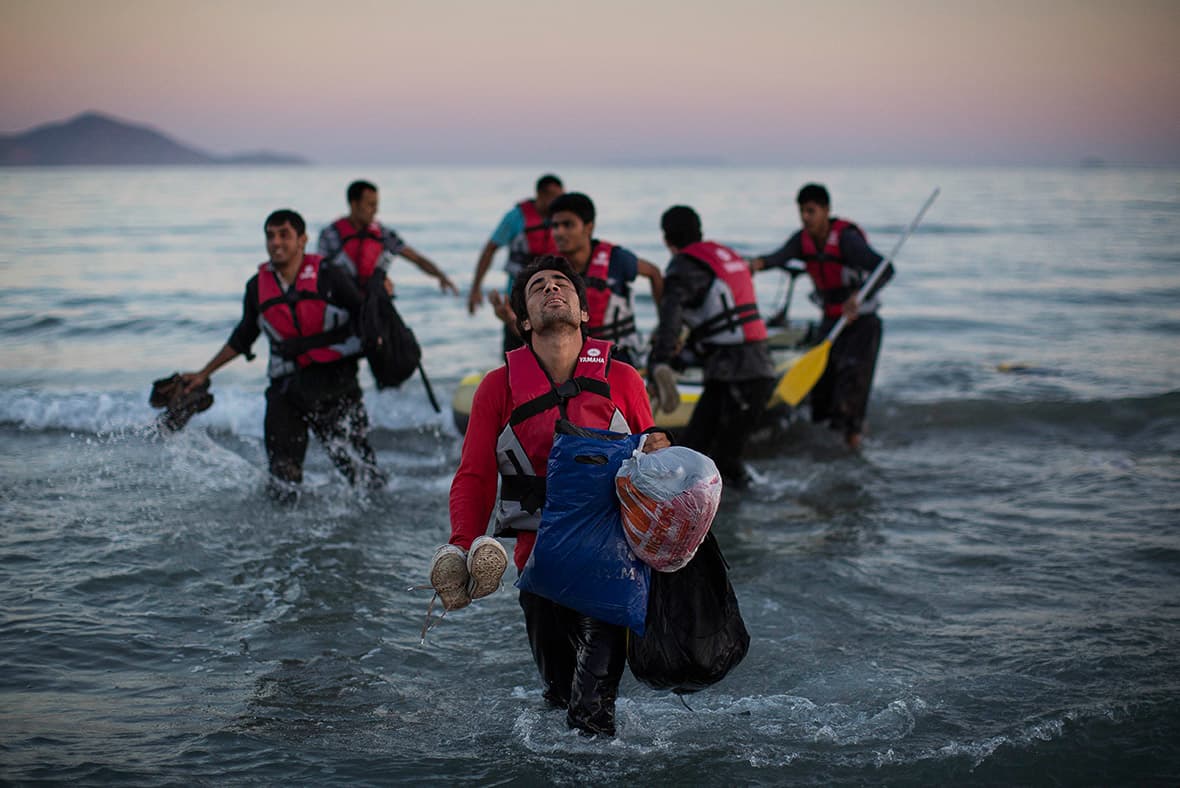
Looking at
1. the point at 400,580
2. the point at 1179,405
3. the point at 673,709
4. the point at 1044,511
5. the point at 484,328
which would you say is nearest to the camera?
the point at 673,709

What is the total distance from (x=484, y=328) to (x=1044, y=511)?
11655mm

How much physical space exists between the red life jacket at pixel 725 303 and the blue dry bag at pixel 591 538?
12.6 ft

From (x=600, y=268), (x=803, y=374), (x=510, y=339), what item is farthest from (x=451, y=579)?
(x=803, y=374)

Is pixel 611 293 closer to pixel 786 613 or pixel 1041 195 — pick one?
pixel 786 613

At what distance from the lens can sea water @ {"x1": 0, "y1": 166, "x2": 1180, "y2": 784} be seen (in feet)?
13.1

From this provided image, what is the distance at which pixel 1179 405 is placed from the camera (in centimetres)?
1106

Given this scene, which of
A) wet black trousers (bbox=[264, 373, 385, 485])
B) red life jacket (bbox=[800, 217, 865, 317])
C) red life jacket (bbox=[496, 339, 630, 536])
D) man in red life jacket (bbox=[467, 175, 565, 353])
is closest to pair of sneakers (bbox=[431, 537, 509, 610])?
red life jacket (bbox=[496, 339, 630, 536])

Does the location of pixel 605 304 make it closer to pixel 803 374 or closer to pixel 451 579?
pixel 803 374

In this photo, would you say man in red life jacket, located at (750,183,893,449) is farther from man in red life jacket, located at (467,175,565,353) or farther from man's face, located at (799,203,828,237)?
man in red life jacket, located at (467,175,565,353)

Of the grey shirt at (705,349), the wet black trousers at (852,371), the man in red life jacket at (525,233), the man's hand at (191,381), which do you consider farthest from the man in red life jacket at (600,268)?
the wet black trousers at (852,371)

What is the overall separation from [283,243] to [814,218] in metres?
4.21

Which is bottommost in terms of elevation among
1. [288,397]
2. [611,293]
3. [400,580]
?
[400,580]

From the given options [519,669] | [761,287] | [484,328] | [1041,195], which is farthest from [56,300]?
[1041,195]

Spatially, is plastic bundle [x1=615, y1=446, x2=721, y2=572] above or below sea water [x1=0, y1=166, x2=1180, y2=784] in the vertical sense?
above
